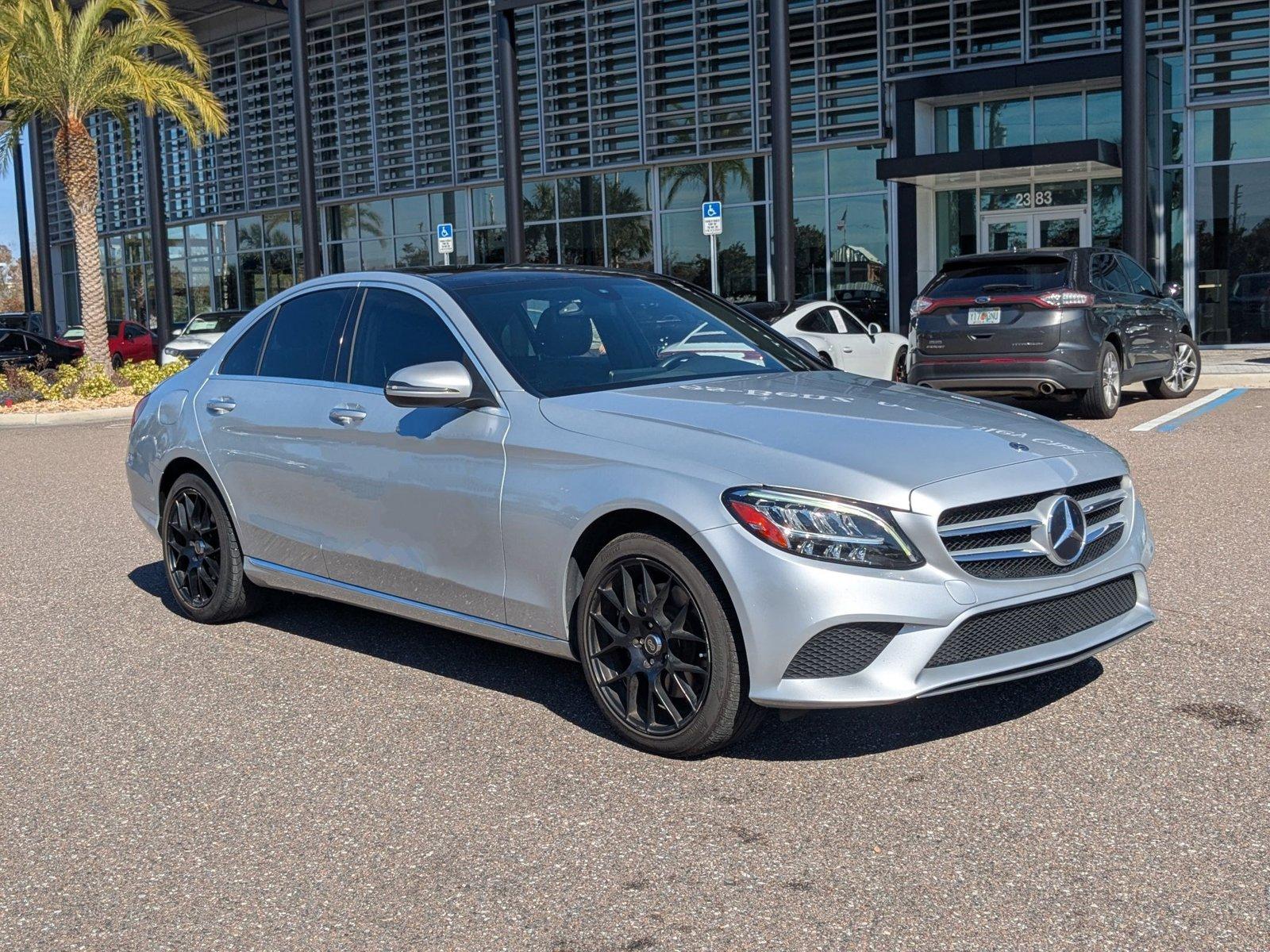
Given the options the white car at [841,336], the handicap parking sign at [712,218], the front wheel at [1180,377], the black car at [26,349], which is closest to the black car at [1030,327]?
the white car at [841,336]

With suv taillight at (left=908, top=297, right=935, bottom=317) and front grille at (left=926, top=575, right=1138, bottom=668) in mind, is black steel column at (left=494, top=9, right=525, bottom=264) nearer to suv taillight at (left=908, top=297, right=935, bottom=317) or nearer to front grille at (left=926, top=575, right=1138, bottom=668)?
suv taillight at (left=908, top=297, right=935, bottom=317)

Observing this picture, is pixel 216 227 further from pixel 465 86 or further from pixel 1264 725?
pixel 1264 725

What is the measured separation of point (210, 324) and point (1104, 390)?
63.0 ft

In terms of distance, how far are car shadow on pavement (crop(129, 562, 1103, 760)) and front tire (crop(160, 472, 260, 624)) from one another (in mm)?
220

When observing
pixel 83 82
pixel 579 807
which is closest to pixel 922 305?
pixel 579 807

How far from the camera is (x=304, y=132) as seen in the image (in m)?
28.8

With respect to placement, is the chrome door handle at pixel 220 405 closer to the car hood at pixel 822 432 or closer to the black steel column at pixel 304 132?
the car hood at pixel 822 432

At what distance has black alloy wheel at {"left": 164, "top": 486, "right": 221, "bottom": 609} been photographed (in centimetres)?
649

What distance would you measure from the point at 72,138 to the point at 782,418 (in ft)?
78.2

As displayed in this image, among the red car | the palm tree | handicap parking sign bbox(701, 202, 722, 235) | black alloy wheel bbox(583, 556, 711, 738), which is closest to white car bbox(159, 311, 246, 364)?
the palm tree

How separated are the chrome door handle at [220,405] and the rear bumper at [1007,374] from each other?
29.0 feet

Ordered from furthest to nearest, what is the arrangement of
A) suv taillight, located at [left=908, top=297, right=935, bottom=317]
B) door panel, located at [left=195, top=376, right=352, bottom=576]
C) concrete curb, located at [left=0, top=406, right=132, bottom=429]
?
concrete curb, located at [left=0, top=406, right=132, bottom=429]
suv taillight, located at [left=908, top=297, right=935, bottom=317]
door panel, located at [left=195, top=376, right=352, bottom=576]

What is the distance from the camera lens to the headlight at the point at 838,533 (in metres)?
4.11

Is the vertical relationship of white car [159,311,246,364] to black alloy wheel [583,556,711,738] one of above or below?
above
